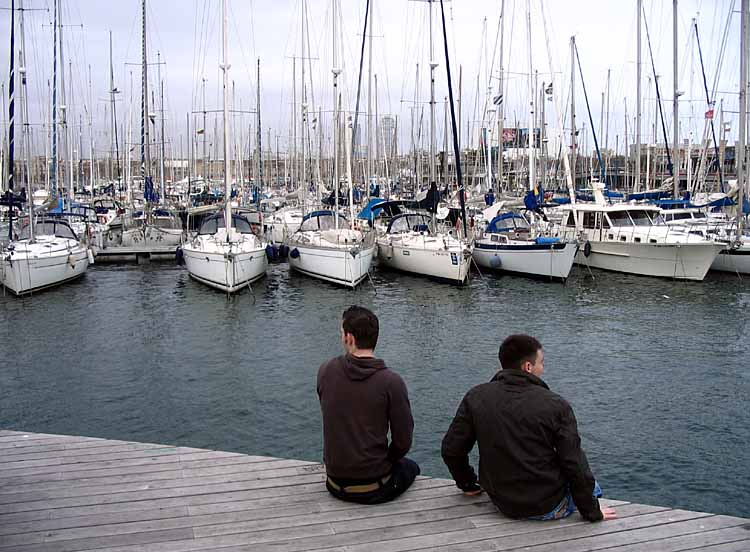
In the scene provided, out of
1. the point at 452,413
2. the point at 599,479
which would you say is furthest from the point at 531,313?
the point at 599,479

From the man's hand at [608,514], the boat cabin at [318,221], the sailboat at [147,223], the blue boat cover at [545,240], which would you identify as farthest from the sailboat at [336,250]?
the man's hand at [608,514]

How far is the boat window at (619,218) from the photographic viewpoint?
2953cm

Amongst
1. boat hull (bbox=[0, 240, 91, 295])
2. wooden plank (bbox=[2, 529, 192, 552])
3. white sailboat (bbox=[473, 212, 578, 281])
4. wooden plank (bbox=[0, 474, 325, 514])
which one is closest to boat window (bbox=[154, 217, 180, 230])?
boat hull (bbox=[0, 240, 91, 295])

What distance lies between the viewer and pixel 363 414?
16.2 feet

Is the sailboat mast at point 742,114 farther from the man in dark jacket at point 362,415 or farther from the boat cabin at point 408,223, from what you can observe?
the man in dark jacket at point 362,415

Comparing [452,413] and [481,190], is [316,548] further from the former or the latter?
[481,190]

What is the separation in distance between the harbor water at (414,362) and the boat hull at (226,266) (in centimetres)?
68

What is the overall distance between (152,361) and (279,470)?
1171cm

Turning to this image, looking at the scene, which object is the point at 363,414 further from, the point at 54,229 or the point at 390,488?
the point at 54,229

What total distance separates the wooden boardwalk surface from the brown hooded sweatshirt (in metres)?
0.30

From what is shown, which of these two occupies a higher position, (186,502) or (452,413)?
(186,502)

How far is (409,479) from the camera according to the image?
204 inches

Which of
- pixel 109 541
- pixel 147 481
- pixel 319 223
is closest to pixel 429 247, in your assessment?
pixel 319 223

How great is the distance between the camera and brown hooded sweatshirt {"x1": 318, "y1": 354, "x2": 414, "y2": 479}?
16.1ft
